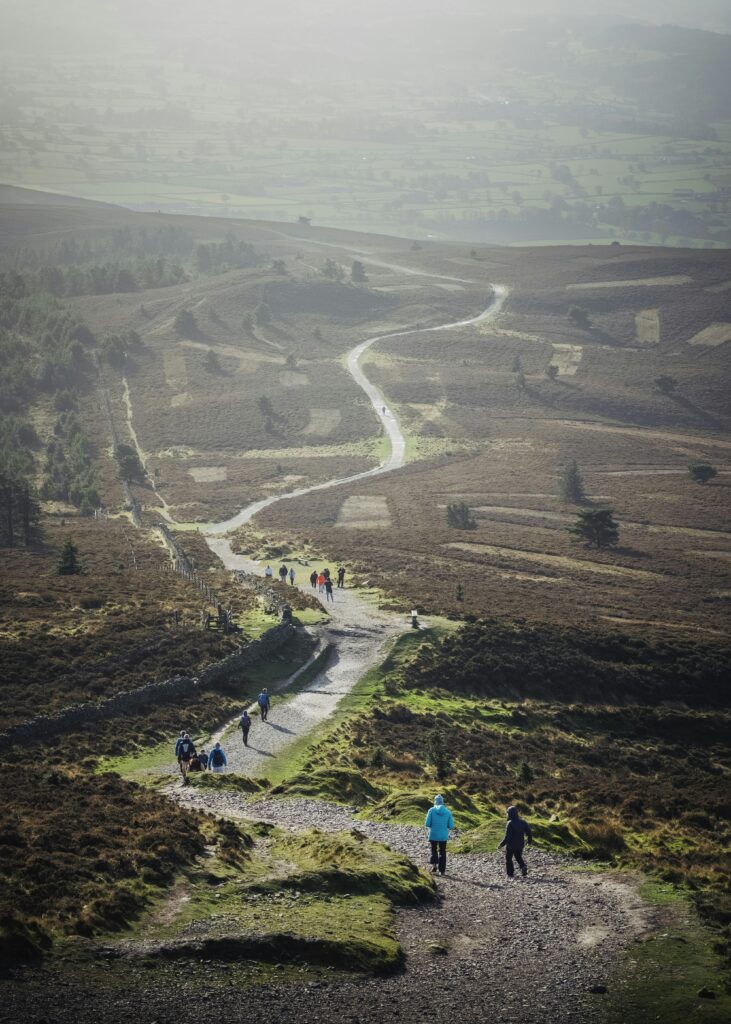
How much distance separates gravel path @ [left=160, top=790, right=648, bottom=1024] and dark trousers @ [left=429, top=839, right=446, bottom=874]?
0.97 feet

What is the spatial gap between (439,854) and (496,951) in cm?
435

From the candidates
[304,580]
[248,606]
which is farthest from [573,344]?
[248,606]

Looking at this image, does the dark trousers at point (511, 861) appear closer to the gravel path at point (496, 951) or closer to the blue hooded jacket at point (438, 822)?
the gravel path at point (496, 951)

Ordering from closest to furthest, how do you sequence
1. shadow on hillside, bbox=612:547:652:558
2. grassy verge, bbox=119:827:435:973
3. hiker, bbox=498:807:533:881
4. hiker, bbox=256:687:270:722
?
grassy verge, bbox=119:827:435:973 < hiker, bbox=498:807:533:881 < hiker, bbox=256:687:270:722 < shadow on hillside, bbox=612:547:652:558

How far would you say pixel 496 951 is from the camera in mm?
18984

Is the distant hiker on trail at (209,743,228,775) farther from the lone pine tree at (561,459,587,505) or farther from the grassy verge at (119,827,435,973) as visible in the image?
the lone pine tree at (561,459,587,505)

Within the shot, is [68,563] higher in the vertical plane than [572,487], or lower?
higher

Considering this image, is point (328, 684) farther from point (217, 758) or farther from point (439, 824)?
point (439, 824)

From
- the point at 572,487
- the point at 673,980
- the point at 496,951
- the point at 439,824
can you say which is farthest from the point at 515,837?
the point at 572,487

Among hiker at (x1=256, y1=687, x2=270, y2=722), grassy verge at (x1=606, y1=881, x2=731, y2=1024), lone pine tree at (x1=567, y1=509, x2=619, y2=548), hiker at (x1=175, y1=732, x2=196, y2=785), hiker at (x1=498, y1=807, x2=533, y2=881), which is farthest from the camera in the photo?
lone pine tree at (x1=567, y1=509, x2=619, y2=548)

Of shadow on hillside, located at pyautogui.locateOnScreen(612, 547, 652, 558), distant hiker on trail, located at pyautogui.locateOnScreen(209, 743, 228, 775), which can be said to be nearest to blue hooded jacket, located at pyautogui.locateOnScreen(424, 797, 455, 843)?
distant hiker on trail, located at pyautogui.locateOnScreen(209, 743, 228, 775)

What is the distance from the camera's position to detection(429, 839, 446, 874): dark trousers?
22.9m

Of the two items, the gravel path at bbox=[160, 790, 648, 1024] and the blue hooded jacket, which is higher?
the blue hooded jacket

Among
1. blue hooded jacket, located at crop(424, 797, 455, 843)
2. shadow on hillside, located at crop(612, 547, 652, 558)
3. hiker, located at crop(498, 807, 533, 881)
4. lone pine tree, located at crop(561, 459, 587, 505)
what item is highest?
lone pine tree, located at crop(561, 459, 587, 505)
